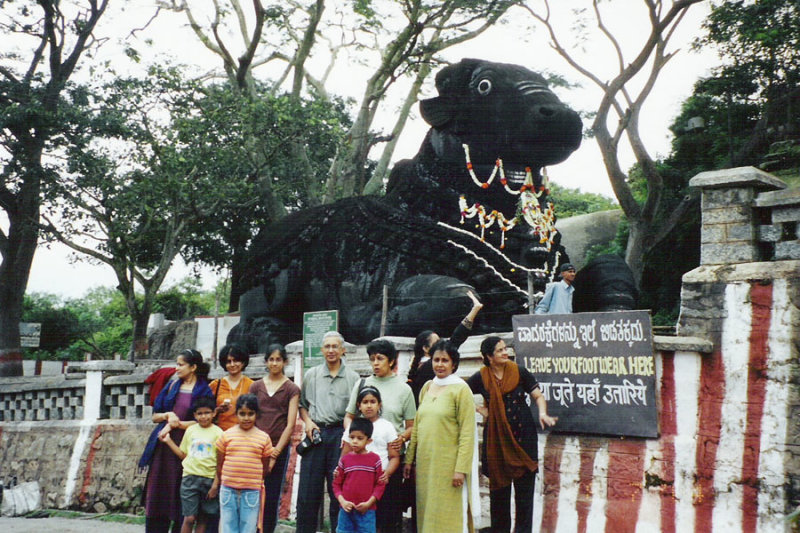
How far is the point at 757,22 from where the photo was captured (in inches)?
554

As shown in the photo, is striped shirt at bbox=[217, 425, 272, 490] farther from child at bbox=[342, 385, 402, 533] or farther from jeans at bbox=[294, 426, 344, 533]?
child at bbox=[342, 385, 402, 533]

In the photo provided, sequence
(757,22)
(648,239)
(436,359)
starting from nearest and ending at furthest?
(436,359), (757,22), (648,239)

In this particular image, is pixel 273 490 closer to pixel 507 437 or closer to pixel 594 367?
pixel 507 437

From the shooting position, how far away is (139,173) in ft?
47.1

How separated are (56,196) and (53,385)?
220 inches

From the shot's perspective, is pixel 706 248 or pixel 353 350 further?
pixel 353 350

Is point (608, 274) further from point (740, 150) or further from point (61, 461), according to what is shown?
point (740, 150)

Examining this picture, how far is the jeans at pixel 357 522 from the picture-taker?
195 inches

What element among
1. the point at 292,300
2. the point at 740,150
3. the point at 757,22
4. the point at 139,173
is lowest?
the point at 292,300

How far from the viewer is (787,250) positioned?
541cm

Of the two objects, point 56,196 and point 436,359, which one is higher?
point 56,196

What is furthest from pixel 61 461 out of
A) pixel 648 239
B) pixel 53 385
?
pixel 648 239

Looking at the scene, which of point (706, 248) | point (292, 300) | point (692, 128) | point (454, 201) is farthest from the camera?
point (692, 128)

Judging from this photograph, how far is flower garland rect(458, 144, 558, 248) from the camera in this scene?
9.23 m
